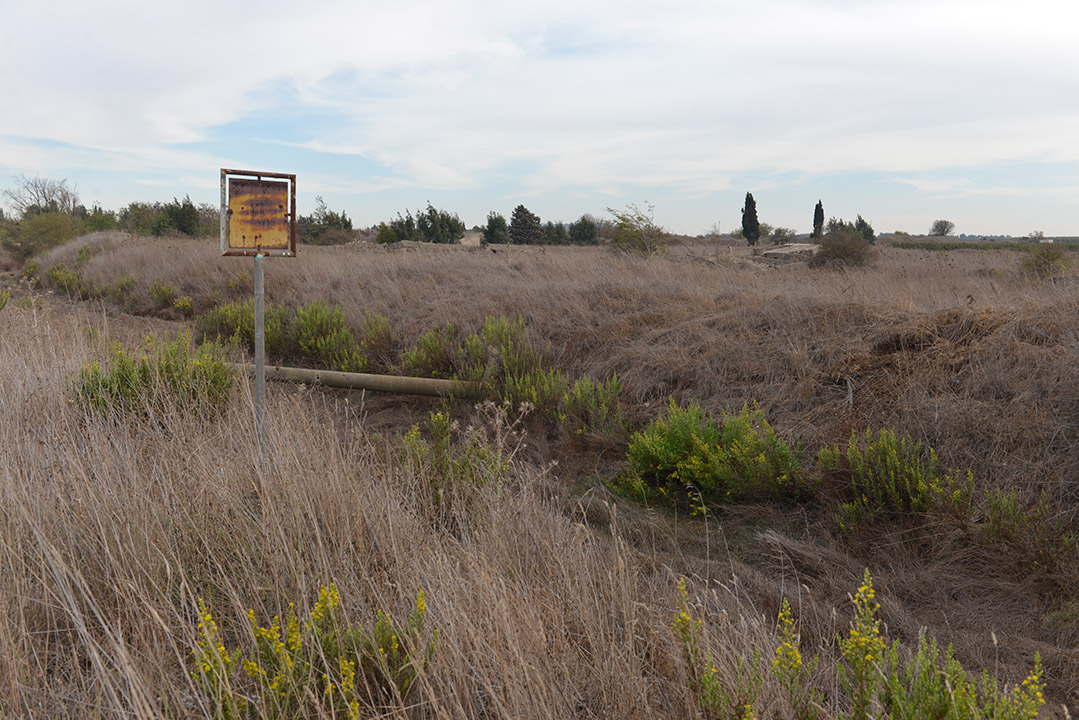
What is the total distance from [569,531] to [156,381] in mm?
3466

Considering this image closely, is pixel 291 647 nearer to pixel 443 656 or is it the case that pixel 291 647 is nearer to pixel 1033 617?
pixel 443 656

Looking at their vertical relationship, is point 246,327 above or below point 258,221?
Answer: below

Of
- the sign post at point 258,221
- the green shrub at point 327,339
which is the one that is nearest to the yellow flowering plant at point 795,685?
the sign post at point 258,221

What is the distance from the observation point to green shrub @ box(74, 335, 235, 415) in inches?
207

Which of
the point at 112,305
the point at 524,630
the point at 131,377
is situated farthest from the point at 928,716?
the point at 112,305

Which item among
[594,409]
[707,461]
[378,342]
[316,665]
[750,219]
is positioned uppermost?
[750,219]

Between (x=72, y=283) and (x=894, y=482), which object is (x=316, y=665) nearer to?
(x=894, y=482)

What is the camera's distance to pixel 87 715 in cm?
222

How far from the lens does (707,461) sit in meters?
5.23

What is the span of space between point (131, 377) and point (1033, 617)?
6324 mm

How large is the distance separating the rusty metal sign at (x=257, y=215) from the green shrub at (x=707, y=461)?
3.03 m

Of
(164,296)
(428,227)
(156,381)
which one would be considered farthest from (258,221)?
(428,227)

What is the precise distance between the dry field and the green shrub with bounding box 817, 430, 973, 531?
159mm

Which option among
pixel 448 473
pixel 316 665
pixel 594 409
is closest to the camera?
pixel 316 665
